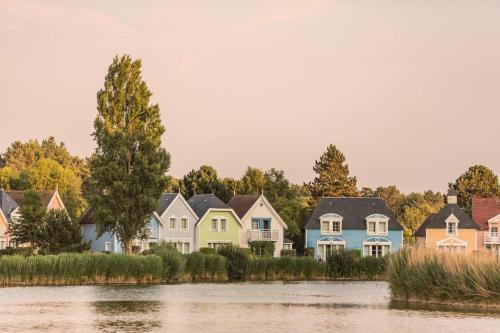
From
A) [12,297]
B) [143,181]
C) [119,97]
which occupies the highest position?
[119,97]

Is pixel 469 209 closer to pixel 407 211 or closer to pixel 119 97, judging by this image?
pixel 407 211

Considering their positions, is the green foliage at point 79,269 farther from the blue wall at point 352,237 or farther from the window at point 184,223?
the blue wall at point 352,237

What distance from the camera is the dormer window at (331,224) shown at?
117m

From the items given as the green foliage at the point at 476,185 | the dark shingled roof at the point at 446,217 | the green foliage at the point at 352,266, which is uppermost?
the green foliage at the point at 476,185

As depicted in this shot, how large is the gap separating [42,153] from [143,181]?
4464 inches

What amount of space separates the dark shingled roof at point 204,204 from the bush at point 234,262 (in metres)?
30.5

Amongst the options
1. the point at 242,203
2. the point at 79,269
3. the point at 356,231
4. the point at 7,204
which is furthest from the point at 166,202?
the point at 79,269

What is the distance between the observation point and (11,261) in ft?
216

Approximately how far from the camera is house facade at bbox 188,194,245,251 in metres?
110

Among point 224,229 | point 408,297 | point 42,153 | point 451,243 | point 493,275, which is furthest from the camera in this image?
point 42,153

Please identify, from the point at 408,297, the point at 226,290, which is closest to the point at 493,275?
the point at 408,297

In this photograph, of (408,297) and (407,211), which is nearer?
(408,297)

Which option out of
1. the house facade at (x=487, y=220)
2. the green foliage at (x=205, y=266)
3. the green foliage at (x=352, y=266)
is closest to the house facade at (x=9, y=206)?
the green foliage at (x=205, y=266)

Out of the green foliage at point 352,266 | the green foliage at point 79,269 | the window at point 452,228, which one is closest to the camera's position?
the green foliage at point 79,269
